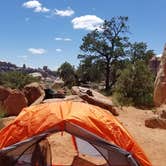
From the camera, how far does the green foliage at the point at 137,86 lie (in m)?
24.3

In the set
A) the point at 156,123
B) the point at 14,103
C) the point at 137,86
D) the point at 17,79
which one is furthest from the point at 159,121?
the point at 17,79

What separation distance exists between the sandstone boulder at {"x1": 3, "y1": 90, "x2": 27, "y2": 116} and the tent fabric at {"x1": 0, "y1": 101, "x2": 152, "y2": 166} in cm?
932

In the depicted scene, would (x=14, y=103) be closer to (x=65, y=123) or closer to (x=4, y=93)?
(x=4, y=93)

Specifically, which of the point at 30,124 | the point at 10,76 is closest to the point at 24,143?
the point at 30,124

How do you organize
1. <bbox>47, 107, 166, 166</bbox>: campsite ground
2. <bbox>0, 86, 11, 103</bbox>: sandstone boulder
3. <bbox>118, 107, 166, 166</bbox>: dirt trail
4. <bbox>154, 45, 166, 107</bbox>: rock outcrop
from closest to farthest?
<bbox>47, 107, 166, 166</bbox>: campsite ground
<bbox>118, 107, 166, 166</bbox>: dirt trail
<bbox>154, 45, 166, 107</bbox>: rock outcrop
<bbox>0, 86, 11, 103</bbox>: sandstone boulder

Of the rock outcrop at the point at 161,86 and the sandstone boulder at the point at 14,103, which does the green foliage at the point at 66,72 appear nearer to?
the rock outcrop at the point at 161,86

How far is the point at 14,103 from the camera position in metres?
16.7

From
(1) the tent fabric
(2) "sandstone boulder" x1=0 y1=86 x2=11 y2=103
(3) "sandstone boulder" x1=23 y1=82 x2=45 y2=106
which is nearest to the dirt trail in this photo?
(1) the tent fabric

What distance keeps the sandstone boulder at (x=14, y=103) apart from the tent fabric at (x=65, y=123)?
9.32 m

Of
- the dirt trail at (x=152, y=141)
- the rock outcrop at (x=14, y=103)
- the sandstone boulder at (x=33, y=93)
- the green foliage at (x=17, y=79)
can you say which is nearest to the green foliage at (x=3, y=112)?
the rock outcrop at (x=14, y=103)

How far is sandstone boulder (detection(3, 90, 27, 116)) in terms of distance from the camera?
16.6 m

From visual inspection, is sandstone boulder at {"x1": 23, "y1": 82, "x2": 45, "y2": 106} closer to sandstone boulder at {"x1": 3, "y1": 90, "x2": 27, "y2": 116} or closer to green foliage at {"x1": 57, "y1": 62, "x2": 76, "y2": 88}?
sandstone boulder at {"x1": 3, "y1": 90, "x2": 27, "y2": 116}

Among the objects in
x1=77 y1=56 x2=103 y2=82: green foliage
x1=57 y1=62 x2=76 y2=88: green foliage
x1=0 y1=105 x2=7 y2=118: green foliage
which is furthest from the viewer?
x1=57 y1=62 x2=76 y2=88: green foliage

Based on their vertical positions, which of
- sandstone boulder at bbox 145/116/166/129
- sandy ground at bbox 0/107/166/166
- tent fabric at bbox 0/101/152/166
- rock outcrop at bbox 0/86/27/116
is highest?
tent fabric at bbox 0/101/152/166
